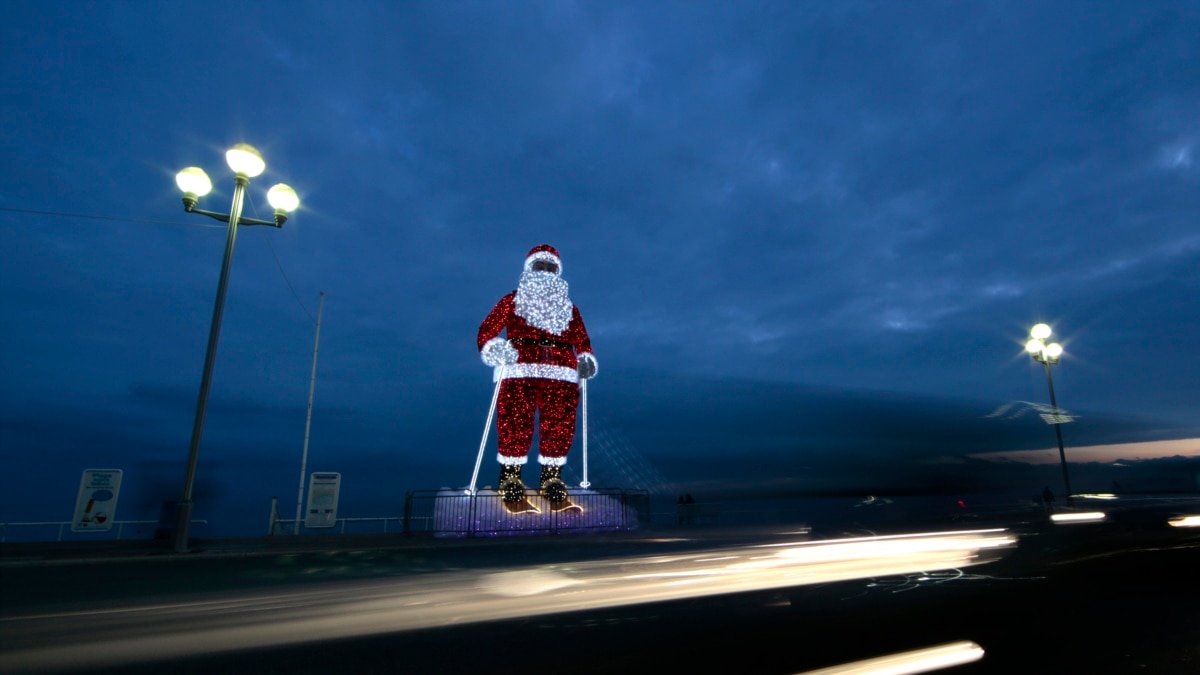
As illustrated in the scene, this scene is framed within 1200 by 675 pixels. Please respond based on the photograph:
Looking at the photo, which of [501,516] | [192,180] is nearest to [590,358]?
[501,516]

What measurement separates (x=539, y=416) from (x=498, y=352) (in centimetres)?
173

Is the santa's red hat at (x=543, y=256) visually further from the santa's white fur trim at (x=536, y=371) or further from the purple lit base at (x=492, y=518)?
the purple lit base at (x=492, y=518)

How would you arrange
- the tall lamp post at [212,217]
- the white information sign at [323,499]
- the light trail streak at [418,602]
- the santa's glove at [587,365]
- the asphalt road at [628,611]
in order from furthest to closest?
the white information sign at [323,499], the santa's glove at [587,365], the tall lamp post at [212,217], the asphalt road at [628,611], the light trail streak at [418,602]

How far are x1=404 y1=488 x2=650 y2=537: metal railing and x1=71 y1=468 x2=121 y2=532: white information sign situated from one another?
216 inches

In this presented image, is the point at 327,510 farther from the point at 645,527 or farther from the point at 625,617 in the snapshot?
the point at 625,617

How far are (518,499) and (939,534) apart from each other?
7767 millimetres

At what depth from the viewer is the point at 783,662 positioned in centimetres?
355

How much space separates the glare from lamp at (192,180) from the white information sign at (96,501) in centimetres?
602

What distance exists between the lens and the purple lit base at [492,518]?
37.3 ft

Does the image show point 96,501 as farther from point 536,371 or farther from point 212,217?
point 536,371

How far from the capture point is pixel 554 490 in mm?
11750

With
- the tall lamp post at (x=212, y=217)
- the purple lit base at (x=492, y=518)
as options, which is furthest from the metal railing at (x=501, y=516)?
the tall lamp post at (x=212, y=217)

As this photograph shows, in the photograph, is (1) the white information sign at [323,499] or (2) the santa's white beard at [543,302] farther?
(1) the white information sign at [323,499]

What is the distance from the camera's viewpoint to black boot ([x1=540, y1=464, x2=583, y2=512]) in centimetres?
1174
